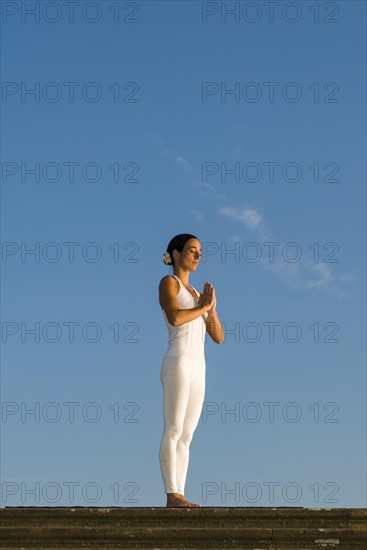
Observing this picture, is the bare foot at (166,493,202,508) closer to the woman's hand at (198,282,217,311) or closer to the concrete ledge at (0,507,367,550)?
the concrete ledge at (0,507,367,550)

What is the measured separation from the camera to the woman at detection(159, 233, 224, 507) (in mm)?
11148

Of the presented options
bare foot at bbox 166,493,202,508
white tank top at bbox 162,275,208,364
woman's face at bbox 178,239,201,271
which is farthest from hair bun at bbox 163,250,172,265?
bare foot at bbox 166,493,202,508

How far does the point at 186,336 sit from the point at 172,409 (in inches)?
33.1

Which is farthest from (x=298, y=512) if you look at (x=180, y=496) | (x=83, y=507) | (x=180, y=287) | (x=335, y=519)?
(x=180, y=287)

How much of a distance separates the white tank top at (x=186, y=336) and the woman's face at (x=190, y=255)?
0.22 meters

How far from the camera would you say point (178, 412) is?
11.2 meters

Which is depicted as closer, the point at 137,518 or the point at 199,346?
the point at 137,518

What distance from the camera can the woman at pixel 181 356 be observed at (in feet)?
36.6

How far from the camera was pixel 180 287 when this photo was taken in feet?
38.3

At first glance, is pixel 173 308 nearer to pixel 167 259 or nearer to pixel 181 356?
pixel 181 356

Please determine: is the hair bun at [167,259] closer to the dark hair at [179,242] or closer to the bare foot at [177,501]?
the dark hair at [179,242]

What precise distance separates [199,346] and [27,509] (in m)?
2.64

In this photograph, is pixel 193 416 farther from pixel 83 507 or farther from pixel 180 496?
pixel 83 507

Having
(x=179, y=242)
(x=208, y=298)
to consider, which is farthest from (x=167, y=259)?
(x=208, y=298)
